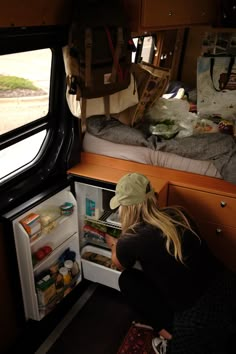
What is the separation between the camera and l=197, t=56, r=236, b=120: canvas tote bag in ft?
9.11

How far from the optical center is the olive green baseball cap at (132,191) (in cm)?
168

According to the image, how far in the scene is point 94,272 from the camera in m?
2.35

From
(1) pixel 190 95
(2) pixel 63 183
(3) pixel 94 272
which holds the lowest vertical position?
(3) pixel 94 272

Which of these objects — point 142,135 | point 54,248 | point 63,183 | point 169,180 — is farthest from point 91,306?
point 142,135

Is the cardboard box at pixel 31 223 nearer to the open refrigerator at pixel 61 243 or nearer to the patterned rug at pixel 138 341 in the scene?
the open refrigerator at pixel 61 243

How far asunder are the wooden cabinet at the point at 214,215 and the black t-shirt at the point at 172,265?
46cm

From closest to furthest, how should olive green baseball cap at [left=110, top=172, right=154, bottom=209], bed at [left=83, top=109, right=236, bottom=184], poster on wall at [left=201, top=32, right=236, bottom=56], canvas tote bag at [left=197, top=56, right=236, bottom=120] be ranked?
olive green baseball cap at [left=110, top=172, right=154, bottom=209]
bed at [left=83, top=109, right=236, bottom=184]
canvas tote bag at [left=197, top=56, right=236, bottom=120]
poster on wall at [left=201, top=32, right=236, bottom=56]

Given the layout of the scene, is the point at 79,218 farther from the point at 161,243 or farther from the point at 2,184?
the point at 161,243

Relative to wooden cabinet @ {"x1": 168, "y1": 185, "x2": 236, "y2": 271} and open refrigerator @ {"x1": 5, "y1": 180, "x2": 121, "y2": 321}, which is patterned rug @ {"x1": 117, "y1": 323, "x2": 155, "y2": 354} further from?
wooden cabinet @ {"x1": 168, "y1": 185, "x2": 236, "y2": 271}

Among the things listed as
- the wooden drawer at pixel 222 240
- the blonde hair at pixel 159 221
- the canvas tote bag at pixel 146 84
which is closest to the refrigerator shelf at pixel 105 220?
the blonde hair at pixel 159 221

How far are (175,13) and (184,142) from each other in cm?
95

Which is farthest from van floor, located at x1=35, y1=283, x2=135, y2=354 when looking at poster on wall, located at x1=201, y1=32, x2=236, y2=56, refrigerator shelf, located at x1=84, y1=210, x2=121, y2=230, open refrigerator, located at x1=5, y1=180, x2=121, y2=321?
poster on wall, located at x1=201, y1=32, x2=236, y2=56

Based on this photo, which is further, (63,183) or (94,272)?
(94,272)

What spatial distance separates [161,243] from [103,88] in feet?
3.12
